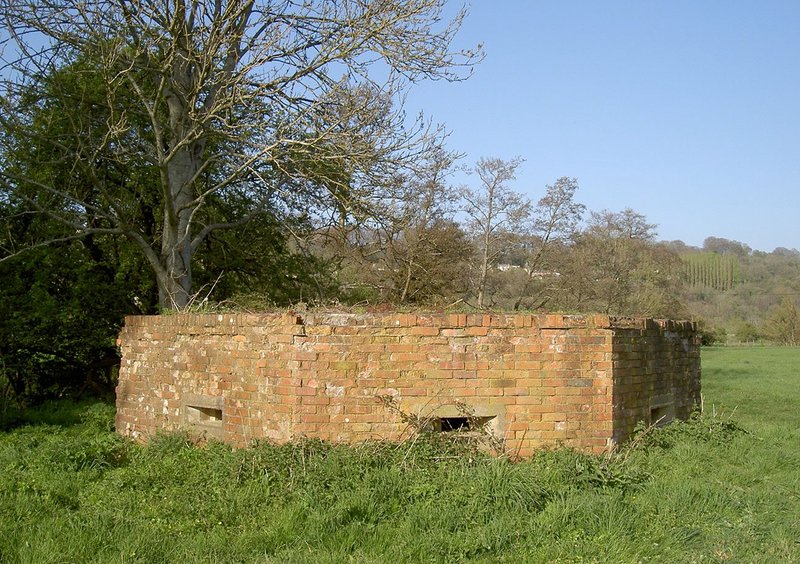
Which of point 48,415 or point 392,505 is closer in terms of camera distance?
Answer: point 392,505

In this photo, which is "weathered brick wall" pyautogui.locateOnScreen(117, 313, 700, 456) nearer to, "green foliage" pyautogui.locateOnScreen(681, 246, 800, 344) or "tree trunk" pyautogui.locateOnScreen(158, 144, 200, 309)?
"tree trunk" pyautogui.locateOnScreen(158, 144, 200, 309)

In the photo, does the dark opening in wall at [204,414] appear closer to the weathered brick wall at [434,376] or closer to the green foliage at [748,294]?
the weathered brick wall at [434,376]

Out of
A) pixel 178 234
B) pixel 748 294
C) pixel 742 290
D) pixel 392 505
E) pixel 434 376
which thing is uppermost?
pixel 742 290

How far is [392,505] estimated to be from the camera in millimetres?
5840

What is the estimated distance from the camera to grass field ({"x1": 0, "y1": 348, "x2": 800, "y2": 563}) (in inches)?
203

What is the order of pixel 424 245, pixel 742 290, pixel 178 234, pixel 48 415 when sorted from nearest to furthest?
pixel 48 415
pixel 178 234
pixel 424 245
pixel 742 290

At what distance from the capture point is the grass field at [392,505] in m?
5.14

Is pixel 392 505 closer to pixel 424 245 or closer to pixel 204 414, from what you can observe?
pixel 204 414

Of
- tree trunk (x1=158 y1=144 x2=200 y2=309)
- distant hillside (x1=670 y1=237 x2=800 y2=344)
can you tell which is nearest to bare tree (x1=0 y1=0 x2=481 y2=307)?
tree trunk (x1=158 y1=144 x2=200 y2=309)

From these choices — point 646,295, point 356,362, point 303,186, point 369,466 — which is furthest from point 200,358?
point 646,295

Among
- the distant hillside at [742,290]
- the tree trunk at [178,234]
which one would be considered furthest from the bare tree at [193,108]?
the distant hillside at [742,290]

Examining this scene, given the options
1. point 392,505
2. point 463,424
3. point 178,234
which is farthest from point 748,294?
point 392,505

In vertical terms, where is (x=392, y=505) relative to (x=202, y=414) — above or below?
below

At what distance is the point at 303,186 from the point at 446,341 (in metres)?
6.71
